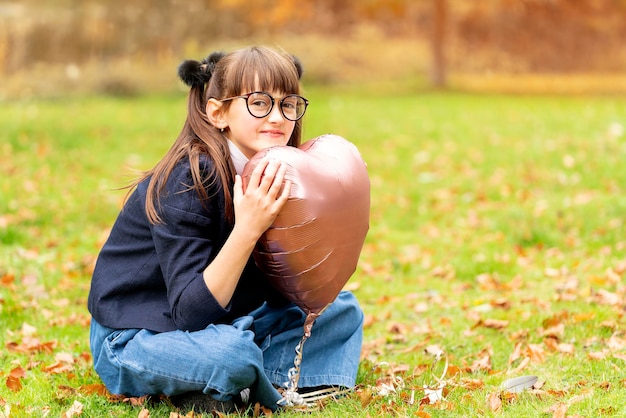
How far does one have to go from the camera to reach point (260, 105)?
2.84m

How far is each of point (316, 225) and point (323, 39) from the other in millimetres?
18703

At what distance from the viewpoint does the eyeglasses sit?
282 cm

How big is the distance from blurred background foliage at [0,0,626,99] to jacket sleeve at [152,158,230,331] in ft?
43.6

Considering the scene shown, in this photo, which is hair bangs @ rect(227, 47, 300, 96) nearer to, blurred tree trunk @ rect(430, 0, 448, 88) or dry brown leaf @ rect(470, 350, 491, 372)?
dry brown leaf @ rect(470, 350, 491, 372)

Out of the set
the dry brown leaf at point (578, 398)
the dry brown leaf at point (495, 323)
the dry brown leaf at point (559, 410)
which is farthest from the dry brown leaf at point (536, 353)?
the dry brown leaf at point (559, 410)

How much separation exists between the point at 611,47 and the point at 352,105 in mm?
10447

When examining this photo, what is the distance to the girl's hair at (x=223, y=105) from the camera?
9.16ft

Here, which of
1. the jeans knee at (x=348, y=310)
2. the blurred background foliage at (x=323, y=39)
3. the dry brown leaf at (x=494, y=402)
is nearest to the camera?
the dry brown leaf at (x=494, y=402)

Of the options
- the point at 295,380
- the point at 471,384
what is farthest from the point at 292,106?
the point at 471,384

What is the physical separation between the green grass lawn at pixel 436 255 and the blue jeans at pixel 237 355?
143mm

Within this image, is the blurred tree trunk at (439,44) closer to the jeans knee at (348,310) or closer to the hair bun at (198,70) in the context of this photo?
the jeans knee at (348,310)

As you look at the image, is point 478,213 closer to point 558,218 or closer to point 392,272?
point 558,218

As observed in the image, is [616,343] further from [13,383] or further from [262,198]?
[13,383]

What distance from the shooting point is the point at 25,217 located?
655 centimetres
